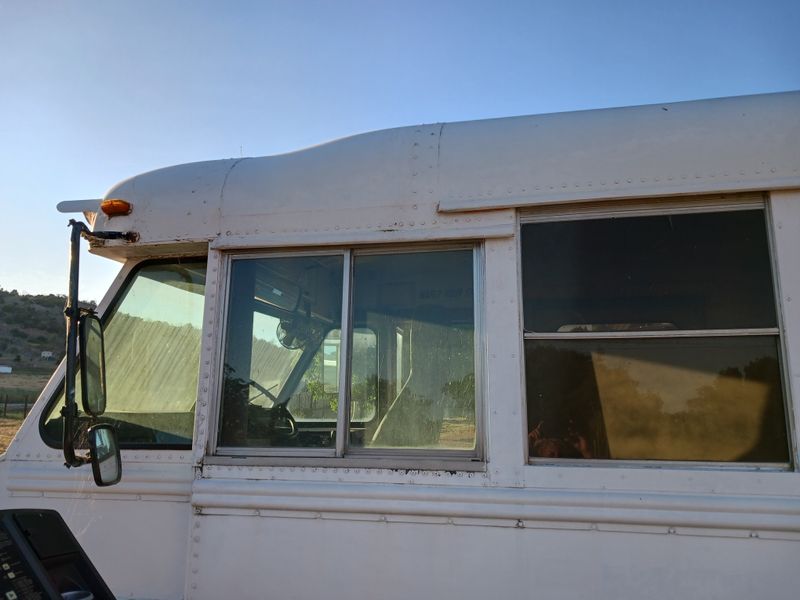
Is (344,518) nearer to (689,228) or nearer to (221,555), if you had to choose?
(221,555)

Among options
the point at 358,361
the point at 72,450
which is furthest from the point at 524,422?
the point at 72,450

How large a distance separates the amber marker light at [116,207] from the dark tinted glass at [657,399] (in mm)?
1664

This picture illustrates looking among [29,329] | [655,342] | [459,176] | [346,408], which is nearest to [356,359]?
[346,408]

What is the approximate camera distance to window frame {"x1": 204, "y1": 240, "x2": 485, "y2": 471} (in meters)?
2.03

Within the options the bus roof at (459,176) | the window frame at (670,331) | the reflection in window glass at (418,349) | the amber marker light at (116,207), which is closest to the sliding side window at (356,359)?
the reflection in window glass at (418,349)

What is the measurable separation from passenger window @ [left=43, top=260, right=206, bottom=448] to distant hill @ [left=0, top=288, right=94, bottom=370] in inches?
1538

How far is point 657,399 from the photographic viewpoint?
6.34 feet

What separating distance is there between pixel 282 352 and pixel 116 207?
2.92 feet

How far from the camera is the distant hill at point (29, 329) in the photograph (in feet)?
130

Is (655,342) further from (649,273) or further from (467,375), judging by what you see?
(467,375)

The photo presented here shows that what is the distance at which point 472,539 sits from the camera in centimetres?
189

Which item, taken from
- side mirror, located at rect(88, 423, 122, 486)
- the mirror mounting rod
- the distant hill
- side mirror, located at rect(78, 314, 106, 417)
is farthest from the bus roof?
the distant hill

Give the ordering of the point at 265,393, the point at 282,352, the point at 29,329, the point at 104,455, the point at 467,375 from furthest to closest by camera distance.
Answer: the point at 29,329, the point at 282,352, the point at 265,393, the point at 467,375, the point at 104,455

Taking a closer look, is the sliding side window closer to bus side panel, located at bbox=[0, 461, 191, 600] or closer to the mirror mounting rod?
bus side panel, located at bbox=[0, 461, 191, 600]
